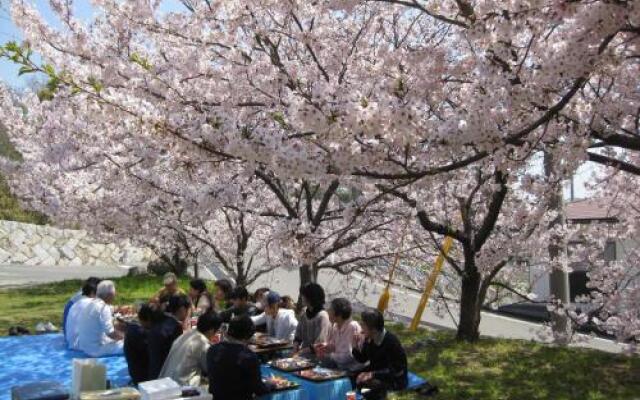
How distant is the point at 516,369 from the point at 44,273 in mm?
18987

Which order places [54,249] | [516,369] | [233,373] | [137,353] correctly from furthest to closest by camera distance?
[54,249], [516,369], [137,353], [233,373]

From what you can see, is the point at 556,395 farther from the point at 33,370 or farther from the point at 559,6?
the point at 33,370

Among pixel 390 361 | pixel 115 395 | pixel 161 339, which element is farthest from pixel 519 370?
pixel 115 395

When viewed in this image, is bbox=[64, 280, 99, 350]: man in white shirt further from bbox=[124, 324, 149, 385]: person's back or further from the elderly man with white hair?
bbox=[124, 324, 149, 385]: person's back

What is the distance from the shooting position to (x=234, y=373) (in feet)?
14.3

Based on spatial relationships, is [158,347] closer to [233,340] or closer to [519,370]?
[233,340]

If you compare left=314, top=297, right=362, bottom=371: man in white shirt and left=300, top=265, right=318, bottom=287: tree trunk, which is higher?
left=300, top=265, right=318, bottom=287: tree trunk

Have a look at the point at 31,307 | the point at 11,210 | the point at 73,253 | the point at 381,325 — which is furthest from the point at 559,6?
the point at 11,210

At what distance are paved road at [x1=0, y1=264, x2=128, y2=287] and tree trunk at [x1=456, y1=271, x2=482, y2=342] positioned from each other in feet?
46.7

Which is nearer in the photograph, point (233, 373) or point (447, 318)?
point (233, 373)

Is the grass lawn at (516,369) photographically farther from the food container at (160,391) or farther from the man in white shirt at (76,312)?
the man in white shirt at (76,312)

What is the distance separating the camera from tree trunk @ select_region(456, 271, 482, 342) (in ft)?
26.6

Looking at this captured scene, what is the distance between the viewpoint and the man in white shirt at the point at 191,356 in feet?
15.8

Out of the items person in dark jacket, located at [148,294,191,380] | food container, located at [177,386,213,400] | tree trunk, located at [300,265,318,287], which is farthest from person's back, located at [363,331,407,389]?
tree trunk, located at [300,265,318,287]
